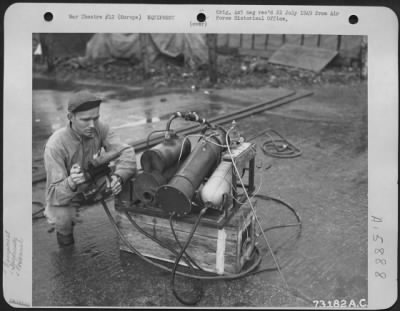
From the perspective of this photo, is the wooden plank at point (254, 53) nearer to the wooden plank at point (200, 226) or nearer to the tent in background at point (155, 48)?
the tent in background at point (155, 48)

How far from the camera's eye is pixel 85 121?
3.09 metres

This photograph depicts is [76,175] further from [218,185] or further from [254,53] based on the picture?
[254,53]

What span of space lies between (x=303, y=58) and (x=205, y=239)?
20.0 ft

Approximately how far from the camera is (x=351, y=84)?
6.98 meters

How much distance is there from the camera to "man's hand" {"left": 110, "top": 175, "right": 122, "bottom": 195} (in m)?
3.01

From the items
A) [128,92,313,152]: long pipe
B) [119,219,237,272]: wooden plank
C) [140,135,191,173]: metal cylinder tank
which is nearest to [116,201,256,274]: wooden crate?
[119,219,237,272]: wooden plank

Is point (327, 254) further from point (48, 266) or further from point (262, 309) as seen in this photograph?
point (48, 266)

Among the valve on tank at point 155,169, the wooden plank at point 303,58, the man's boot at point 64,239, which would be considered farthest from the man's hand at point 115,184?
the wooden plank at point 303,58

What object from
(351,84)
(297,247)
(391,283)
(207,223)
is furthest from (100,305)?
(351,84)

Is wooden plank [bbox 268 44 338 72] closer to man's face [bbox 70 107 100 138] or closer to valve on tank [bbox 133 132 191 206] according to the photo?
valve on tank [bbox 133 132 191 206]

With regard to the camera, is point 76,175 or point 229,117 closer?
point 76,175

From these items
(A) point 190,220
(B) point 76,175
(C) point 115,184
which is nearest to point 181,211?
(A) point 190,220

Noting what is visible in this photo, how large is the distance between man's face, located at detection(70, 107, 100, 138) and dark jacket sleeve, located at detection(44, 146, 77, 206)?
0.77 ft

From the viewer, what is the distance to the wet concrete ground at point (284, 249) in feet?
9.57
